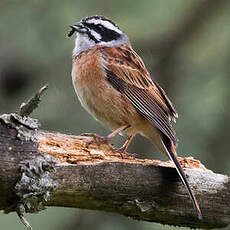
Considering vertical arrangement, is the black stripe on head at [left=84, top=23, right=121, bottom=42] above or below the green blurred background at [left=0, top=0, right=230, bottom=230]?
above

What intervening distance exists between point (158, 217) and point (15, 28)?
405cm

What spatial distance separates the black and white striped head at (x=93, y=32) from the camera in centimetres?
705

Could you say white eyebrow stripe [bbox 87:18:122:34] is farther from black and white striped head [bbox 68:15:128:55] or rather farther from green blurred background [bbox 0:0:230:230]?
green blurred background [bbox 0:0:230:230]

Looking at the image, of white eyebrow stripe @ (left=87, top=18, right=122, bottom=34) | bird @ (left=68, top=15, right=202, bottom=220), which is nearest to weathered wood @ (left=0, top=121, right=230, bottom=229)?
bird @ (left=68, top=15, right=202, bottom=220)

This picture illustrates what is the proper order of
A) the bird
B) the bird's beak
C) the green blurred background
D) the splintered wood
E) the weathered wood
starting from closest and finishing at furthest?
the weathered wood
the splintered wood
the bird
the bird's beak
the green blurred background

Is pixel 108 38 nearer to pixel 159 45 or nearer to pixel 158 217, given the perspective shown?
pixel 159 45

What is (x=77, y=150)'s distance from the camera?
16.7 feet

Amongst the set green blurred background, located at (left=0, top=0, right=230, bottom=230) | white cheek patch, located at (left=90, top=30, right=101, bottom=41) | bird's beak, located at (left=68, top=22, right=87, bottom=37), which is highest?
bird's beak, located at (left=68, top=22, right=87, bottom=37)

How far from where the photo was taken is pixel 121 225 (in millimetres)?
7398

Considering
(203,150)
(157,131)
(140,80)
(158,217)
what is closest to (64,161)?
(158,217)

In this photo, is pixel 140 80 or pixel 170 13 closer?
pixel 140 80

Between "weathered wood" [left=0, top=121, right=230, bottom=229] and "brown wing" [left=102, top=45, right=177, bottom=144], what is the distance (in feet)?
3.15

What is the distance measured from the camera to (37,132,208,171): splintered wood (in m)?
4.87

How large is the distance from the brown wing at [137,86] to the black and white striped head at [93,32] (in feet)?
0.50
